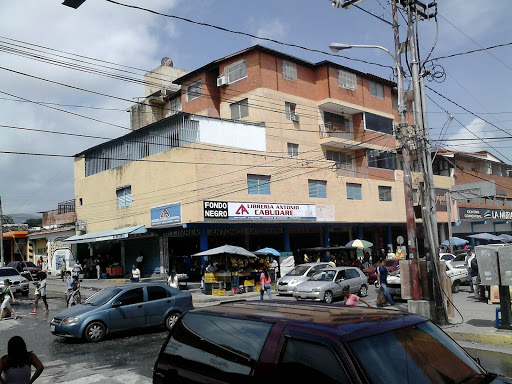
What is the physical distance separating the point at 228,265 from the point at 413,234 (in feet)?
42.0

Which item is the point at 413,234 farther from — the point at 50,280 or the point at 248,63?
the point at 50,280

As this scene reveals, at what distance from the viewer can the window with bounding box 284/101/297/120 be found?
33247 mm

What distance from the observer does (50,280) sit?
3553 centimetres

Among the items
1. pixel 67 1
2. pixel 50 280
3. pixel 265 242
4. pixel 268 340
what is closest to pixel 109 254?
pixel 50 280

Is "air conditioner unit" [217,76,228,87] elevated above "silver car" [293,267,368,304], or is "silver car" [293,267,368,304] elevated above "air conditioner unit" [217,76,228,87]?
"air conditioner unit" [217,76,228,87]

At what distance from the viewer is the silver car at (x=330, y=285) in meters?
19.5

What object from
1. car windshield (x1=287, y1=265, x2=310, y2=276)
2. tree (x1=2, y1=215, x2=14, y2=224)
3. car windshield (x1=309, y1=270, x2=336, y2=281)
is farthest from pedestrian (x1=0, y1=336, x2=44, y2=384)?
tree (x1=2, y1=215, x2=14, y2=224)

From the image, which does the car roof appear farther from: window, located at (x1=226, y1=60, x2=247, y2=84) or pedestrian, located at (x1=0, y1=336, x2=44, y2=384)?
window, located at (x1=226, y1=60, x2=247, y2=84)

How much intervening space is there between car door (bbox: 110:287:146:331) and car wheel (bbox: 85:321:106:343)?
27 cm

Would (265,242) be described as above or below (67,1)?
below

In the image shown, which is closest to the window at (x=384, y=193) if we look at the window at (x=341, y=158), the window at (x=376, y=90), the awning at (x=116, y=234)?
the window at (x=341, y=158)

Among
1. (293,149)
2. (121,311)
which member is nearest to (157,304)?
(121,311)

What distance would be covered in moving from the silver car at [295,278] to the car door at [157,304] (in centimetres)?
977

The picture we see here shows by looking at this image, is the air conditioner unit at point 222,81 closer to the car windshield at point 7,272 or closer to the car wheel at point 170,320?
the car windshield at point 7,272
